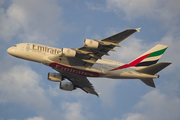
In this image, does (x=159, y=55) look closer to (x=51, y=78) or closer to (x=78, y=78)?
(x=78, y=78)

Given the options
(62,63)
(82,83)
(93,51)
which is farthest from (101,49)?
(82,83)

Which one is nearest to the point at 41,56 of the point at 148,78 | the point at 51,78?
the point at 51,78

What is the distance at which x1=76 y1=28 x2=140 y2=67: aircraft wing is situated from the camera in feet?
111

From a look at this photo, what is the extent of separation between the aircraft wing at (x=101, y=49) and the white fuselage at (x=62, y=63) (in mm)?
1733

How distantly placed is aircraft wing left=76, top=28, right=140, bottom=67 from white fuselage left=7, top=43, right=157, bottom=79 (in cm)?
173

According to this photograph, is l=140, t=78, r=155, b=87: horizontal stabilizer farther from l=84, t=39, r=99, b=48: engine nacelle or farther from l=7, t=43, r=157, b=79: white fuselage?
l=84, t=39, r=99, b=48: engine nacelle

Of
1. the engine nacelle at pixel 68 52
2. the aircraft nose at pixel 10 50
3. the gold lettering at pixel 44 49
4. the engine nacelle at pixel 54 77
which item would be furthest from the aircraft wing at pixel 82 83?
the aircraft nose at pixel 10 50

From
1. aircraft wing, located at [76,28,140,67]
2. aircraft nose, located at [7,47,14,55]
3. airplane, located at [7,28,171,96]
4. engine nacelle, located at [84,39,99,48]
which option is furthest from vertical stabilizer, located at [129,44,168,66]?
aircraft nose, located at [7,47,14,55]

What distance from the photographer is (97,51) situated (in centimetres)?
3675

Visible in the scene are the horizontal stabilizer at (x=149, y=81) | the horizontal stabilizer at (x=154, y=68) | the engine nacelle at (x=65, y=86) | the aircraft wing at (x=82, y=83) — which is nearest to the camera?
the horizontal stabilizer at (x=154, y=68)

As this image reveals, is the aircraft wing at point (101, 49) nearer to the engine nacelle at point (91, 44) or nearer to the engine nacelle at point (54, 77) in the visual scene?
the engine nacelle at point (91, 44)

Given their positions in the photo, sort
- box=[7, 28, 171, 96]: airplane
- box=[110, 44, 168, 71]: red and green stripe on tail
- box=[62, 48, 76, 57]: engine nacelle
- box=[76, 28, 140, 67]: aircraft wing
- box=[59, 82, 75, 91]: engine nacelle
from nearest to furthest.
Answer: box=[76, 28, 140, 67]: aircraft wing < box=[62, 48, 76, 57]: engine nacelle < box=[7, 28, 171, 96]: airplane < box=[110, 44, 168, 71]: red and green stripe on tail < box=[59, 82, 75, 91]: engine nacelle

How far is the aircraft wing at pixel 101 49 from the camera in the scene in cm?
3383

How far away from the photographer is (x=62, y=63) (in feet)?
129
